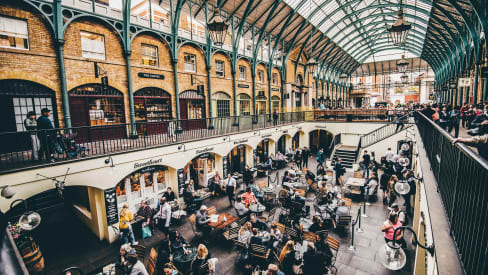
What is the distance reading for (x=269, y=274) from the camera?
5.26 metres

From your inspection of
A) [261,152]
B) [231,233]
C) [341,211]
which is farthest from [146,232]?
[261,152]

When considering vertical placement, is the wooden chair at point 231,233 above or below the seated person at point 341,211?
below

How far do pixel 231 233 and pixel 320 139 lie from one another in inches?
870

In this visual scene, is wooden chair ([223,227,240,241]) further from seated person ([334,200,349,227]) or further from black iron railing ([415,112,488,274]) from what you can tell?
black iron railing ([415,112,488,274])

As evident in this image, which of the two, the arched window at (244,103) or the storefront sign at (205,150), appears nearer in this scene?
the storefront sign at (205,150)

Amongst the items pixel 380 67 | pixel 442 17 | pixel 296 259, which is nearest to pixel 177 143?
pixel 296 259

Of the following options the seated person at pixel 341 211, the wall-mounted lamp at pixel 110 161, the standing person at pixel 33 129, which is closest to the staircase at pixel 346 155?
the seated person at pixel 341 211

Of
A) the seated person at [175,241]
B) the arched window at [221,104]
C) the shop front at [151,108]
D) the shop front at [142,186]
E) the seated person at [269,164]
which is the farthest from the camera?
the arched window at [221,104]

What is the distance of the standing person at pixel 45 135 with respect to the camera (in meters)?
7.51

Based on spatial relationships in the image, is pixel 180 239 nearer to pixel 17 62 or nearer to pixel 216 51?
pixel 17 62

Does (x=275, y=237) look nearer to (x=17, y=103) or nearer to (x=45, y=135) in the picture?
(x=45, y=135)

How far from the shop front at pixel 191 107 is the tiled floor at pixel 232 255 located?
7674mm

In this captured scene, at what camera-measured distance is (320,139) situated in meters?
27.8

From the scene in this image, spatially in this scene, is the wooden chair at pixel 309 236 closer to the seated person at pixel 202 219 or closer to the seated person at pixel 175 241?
the seated person at pixel 202 219
